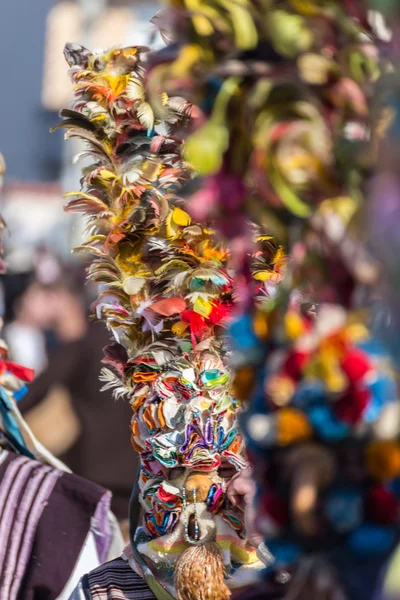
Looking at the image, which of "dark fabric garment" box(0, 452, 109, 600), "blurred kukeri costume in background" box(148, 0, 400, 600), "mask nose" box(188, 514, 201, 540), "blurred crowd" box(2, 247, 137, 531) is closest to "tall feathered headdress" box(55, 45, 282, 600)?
"mask nose" box(188, 514, 201, 540)

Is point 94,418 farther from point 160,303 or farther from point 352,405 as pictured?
point 352,405

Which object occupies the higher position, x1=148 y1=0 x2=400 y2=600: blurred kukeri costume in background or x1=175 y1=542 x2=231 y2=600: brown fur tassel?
x1=148 y1=0 x2=400 y2=600: blurred kukeri costume in background

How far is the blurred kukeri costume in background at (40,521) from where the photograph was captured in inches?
114

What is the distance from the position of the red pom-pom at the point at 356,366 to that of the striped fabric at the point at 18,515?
1.95 meters

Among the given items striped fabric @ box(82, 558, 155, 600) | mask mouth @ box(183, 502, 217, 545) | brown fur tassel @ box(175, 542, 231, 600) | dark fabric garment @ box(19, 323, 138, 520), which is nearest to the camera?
brown fur tassel @ box(175, 542, 231, 600)

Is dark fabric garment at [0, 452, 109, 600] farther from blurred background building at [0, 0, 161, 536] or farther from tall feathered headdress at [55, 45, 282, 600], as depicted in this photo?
blurred background building at [0, 0, 161, 536]

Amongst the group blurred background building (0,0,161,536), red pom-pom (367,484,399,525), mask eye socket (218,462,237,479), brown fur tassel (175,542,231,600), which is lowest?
blurred background building (0,0,161,536)

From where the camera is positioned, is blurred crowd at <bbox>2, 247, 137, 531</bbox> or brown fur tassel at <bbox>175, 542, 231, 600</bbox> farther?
blurred crowd at <bbox>2, 247, 137, 531</bbox>

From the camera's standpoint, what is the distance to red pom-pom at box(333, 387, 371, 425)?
118 cm

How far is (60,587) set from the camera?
9.46 ft

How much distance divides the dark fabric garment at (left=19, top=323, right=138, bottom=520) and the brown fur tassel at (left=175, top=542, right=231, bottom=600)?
195 centimetres

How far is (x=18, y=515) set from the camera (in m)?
2.94

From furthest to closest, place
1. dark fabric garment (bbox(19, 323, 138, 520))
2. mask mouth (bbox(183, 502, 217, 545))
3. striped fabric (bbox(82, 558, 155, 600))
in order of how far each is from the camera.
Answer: dark fabric garment (bbox(19, 323, 138, 520)), striped fabric (bbox(82, 558, 155, 600)), mask mouth (bbox(183, 502, 217, 545))

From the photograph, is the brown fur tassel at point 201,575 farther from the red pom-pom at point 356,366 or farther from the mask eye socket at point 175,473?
the red pom-pom at point 356,366
